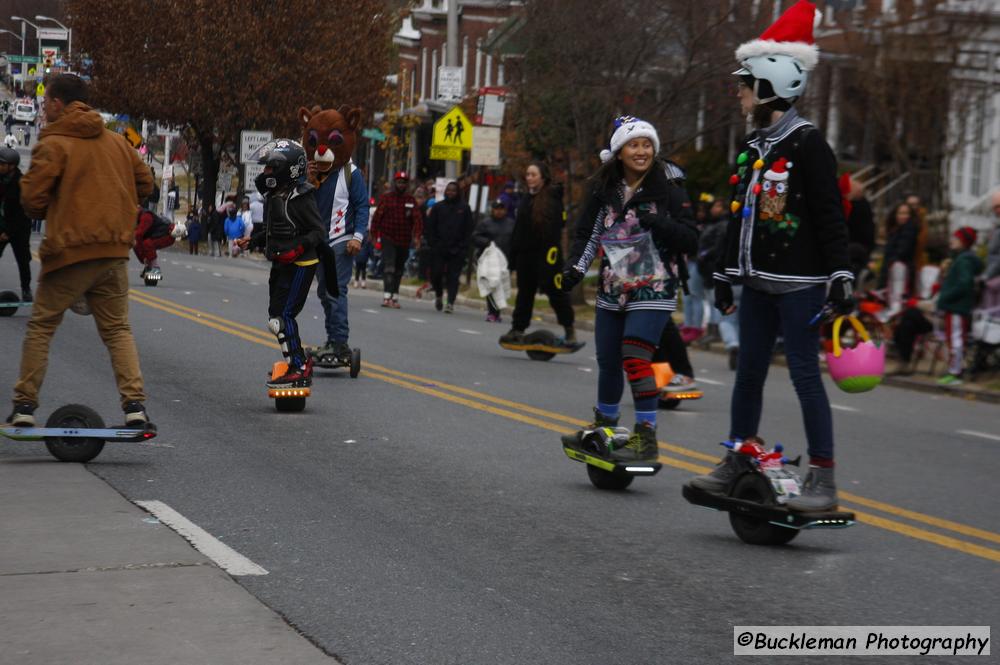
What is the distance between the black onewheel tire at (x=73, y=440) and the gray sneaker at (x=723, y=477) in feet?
10.9

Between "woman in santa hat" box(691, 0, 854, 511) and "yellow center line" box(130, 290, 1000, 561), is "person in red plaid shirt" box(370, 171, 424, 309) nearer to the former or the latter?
"yellow center line" box(130, 290, 1000, 561)

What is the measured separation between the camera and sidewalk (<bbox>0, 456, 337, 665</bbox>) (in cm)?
529

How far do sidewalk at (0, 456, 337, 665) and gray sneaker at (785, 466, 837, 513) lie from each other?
241 cm

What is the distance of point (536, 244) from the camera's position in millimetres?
17047

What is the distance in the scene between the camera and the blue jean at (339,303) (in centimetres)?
1371

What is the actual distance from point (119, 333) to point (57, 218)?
2.37 feet

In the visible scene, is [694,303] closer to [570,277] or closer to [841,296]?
[570,277]

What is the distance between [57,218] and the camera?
8.64 metres

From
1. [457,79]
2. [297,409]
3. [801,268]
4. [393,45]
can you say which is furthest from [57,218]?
[393,45]

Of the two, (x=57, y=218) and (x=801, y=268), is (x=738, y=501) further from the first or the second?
(x=57, y=218)

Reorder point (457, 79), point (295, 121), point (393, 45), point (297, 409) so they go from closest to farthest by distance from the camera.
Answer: point (297, 409), point (457, 79), point (295, 121), point (393, 45)

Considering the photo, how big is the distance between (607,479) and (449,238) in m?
16.9

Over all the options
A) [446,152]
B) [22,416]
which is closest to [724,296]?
[22,416]

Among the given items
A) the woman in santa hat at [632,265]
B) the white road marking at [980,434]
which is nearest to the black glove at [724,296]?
the woman in santa hat at [632,265]
